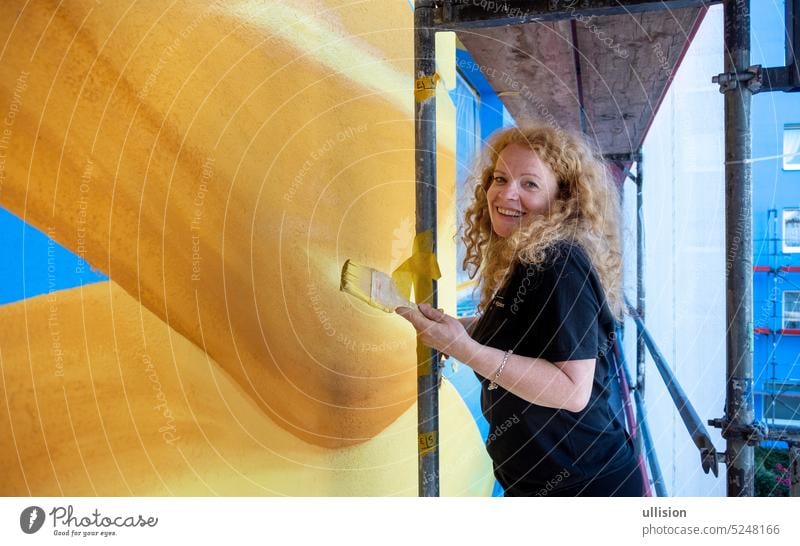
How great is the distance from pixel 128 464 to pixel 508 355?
0.42 m

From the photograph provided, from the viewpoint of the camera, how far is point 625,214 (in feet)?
2.66

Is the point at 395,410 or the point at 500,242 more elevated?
the point at 500,242

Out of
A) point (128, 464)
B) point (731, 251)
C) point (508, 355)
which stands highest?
point (731, 251)

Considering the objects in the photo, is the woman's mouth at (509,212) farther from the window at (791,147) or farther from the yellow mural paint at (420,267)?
the window at (791,147)

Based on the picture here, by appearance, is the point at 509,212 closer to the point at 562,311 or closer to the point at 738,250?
the point at 562,311

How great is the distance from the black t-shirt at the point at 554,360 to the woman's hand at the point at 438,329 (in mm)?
43

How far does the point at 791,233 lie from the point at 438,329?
416 millimetres

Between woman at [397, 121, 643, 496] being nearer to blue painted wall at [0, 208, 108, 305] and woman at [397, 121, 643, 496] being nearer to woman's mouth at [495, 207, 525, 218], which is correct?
woman's mouth at [495, 207, 525, 218]

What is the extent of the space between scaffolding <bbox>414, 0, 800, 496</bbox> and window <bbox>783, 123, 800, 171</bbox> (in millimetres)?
38

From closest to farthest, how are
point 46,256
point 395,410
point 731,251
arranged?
1. point 46,256
2. point 731,251
3. point 395,410

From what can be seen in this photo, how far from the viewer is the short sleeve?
0.64m

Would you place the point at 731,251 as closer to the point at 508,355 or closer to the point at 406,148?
the point at 508,355

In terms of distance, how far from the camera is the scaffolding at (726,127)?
2.37 ft
